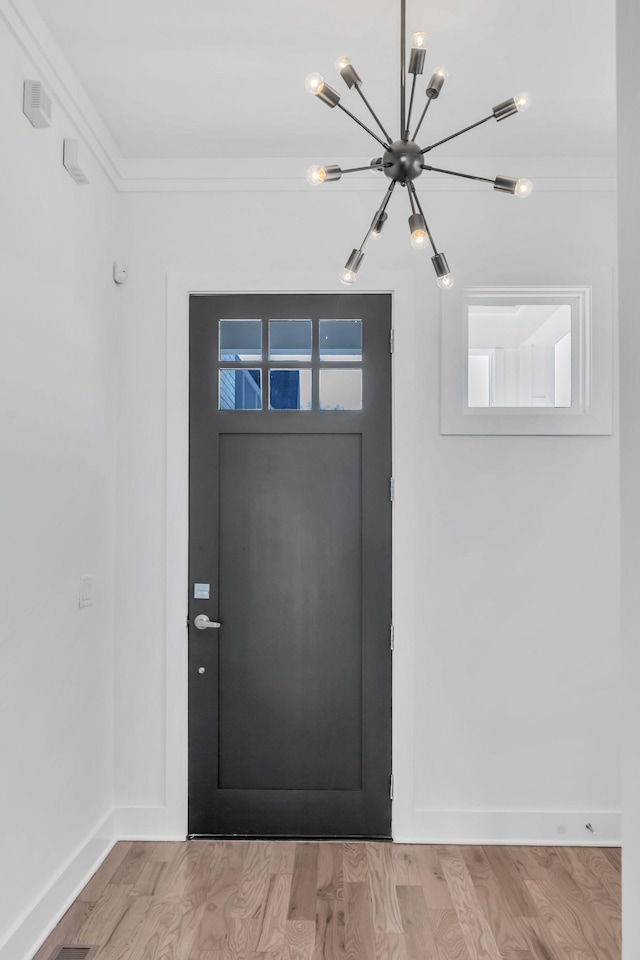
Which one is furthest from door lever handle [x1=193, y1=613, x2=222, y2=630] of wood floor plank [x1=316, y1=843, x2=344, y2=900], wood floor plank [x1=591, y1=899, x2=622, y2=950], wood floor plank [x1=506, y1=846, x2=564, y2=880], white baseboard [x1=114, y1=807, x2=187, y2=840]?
wood floor plank [x1=591, y1=899, x2=622, y2=950]

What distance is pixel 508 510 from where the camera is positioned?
3.18 metres

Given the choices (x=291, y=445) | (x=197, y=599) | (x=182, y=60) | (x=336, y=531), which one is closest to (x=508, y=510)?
(x=336, y=531)

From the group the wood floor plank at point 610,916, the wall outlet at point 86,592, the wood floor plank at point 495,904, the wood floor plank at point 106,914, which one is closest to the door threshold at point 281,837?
the wood floor plank at point 495,904

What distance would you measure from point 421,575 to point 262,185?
1.79 meters

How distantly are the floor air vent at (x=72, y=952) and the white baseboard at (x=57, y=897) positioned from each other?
69 millimetres

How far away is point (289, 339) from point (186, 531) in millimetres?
933

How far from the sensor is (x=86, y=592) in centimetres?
283

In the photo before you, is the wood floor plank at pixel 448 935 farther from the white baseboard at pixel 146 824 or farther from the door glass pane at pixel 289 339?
the door glass pane at pixel 289 339

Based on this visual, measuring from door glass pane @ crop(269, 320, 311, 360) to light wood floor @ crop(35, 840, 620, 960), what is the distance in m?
2.03

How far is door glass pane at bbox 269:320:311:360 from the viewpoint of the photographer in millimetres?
3246

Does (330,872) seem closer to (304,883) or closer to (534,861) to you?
(304,883)

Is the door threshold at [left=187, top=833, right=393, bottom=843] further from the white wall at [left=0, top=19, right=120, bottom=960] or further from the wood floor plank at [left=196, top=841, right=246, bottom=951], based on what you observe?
the white wall at [left=0, top=19, right=120, bottom=960]

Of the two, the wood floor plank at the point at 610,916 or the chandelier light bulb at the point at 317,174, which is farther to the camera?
the wood floor plank at the point at 610,916

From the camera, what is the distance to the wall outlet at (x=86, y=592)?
2783 millimetres
